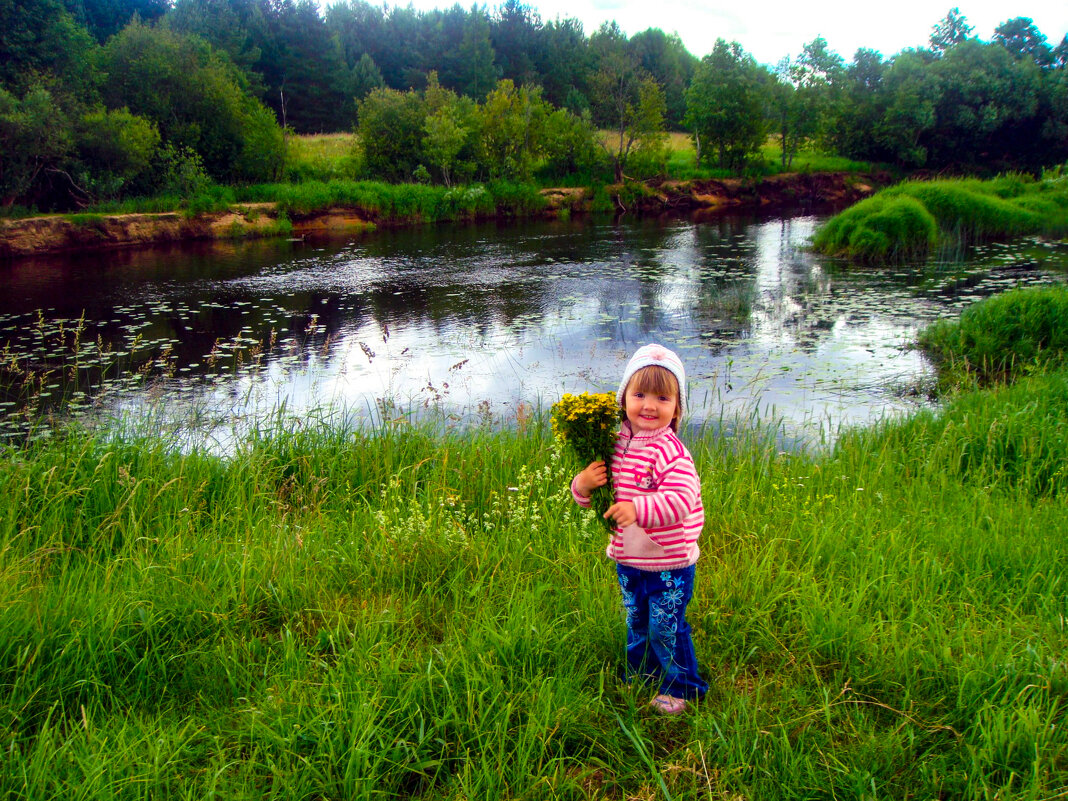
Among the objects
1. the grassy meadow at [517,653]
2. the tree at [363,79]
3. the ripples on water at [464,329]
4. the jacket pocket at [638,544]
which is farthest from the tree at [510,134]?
the jacket pocket at [638,544]

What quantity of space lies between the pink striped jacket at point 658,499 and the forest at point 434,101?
89.9ft

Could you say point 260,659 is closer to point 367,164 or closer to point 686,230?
point 686,230

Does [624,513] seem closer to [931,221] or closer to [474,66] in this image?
[931,221]

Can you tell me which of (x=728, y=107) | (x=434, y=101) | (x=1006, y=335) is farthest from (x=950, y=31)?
(x=1006, y=335)

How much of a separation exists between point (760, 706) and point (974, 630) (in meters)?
0.92

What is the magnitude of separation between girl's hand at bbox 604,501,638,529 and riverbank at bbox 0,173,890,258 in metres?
25.6

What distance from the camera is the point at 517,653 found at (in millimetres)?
2594

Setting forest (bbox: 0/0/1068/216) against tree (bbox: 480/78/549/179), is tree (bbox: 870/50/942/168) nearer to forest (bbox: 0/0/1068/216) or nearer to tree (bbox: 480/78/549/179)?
forest (bbox: 0/0/1068/216)

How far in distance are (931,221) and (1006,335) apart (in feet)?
31.9

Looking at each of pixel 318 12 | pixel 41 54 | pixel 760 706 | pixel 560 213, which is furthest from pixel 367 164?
pixel 760 706

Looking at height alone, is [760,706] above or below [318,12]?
below

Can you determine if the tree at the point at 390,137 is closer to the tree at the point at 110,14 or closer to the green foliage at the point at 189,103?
the green foliage at the point at 189,103

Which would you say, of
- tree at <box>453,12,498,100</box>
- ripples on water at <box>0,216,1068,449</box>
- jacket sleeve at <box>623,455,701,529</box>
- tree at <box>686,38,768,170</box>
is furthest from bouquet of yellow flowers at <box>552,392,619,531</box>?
tree at <box>453,12,498,100</box>

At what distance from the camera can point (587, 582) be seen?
2.99m
